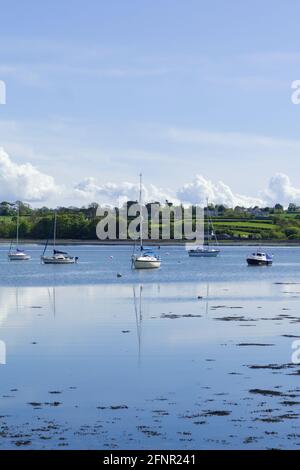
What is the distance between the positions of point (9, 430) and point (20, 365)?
845 cm

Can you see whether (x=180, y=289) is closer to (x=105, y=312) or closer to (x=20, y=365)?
(x=105, y=312)

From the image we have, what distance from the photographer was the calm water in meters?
19.0

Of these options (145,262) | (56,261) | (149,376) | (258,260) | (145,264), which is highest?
(149,376)

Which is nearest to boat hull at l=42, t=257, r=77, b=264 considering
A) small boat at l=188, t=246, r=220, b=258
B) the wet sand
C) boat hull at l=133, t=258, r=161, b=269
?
boat hull at l=133, t=258, r=161, b=269

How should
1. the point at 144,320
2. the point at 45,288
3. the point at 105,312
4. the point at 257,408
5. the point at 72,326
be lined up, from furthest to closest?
the point at 45,288, the point at 105,312, the point at 144,320, the point at 72,326, the point at 257,408

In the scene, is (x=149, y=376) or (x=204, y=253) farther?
(x=204, y=253)

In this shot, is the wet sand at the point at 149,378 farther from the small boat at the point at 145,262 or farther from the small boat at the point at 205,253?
the small boat at the point at 205,253

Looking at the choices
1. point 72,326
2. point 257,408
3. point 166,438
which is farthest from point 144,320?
point 166,438

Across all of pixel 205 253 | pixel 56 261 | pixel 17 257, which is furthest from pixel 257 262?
pixel 17 257

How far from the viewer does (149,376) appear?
25625mm

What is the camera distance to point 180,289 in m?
66.7

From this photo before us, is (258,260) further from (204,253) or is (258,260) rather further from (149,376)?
(149,376)

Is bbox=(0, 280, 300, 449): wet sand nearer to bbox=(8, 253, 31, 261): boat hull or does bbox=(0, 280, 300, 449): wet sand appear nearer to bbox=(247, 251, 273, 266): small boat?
bbox=(247, 251, 273, 266): small boat

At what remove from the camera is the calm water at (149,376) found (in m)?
19.0
